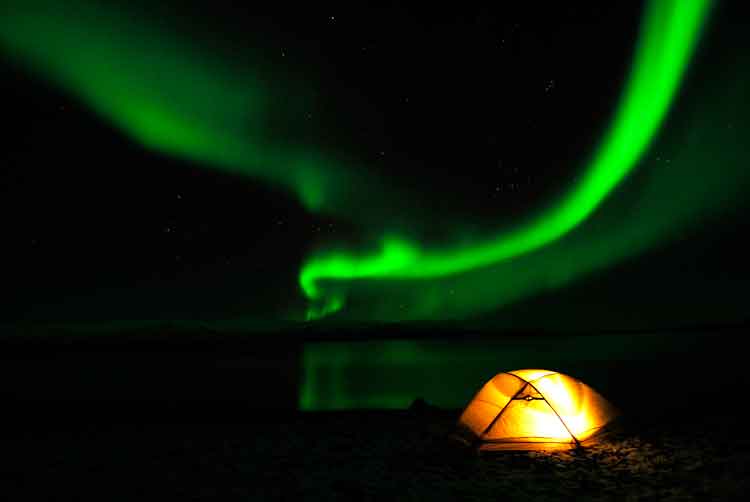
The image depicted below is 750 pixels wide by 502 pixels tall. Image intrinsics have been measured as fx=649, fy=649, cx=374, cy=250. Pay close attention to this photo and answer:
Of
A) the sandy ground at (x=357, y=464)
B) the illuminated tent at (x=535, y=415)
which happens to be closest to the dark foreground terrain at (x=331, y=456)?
the sandy ground at (x=357, y=464)

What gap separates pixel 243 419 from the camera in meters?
15.3

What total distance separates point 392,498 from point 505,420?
12.0 ft

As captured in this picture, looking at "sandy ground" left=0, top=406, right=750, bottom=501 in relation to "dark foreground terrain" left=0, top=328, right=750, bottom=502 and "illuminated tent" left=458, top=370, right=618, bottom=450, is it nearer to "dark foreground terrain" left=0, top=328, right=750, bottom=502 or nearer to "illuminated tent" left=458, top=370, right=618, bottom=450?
"dark foreground terrain" left=0, top=328, right=750, bottom=502

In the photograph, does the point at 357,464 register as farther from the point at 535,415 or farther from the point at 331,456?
the point at 535,415

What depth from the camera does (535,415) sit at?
Answer: 11.0 metres

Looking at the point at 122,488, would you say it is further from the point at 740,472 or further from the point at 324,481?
the point at 740,472

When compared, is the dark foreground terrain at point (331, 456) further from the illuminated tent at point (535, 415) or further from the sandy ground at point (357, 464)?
the illuminated tent at point (535, 415)

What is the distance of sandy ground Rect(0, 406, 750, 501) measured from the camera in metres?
8.25

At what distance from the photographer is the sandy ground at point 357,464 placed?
825cm

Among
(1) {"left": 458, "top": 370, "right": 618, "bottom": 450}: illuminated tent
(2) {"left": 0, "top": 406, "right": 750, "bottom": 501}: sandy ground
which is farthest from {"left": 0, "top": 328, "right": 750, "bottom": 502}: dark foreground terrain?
(1) {"left": 458, "top": 370, "right": 618, "bottom": 450}: illuminated tent

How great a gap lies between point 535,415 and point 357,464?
3243 mm

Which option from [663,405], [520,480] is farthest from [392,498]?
[663,405]

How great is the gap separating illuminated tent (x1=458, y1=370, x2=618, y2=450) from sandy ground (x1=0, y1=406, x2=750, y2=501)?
1.14ft

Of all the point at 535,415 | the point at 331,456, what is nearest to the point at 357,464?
the point at 331,456
